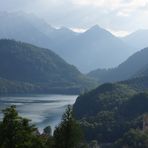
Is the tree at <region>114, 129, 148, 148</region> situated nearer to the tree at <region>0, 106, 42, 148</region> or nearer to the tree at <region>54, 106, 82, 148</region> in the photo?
the tree at <region>54, 106, 82, 148</region>

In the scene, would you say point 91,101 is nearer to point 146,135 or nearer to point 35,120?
point 35,120

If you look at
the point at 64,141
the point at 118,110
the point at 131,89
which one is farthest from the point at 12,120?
the point at 131,89

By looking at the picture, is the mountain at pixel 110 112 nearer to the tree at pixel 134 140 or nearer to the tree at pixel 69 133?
the tree at pixel 134 140

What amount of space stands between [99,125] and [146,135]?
71.6 ft

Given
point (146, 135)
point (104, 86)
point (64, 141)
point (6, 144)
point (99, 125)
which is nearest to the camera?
point (6, 144)

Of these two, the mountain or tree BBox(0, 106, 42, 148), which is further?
the mountain

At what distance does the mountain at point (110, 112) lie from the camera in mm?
103562

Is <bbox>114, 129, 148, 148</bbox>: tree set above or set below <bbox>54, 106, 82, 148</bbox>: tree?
below

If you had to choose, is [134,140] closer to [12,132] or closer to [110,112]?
[110,112]

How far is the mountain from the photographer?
104 metres

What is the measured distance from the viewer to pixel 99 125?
353 ft

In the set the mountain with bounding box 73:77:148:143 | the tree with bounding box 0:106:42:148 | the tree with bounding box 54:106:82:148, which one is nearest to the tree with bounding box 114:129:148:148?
the mountain with bounding box 73:77:148:143

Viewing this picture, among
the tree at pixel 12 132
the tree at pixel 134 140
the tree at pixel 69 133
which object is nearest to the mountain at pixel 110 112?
the tree at pixel 134 140

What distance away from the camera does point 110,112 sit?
127 metres
